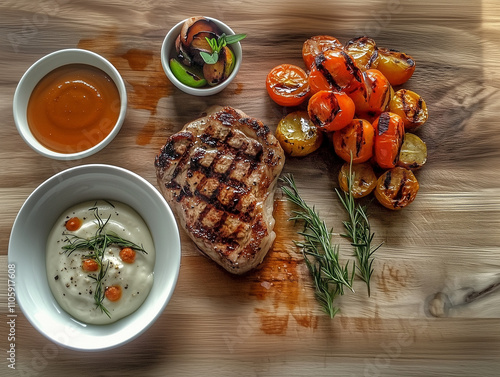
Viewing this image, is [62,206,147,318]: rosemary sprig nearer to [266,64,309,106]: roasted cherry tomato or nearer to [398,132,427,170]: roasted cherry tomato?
[266,64,309,106]: roasted cherry tomato

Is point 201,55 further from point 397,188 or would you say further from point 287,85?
point 397,188

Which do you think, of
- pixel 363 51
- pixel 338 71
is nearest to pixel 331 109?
pixel 338 71

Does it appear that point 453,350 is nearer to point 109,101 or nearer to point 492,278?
point 492,278

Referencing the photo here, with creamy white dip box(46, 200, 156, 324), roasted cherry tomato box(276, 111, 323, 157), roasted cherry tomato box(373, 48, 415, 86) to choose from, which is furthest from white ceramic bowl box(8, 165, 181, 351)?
roasted cherry tomato box(373, 48, 415, 86)

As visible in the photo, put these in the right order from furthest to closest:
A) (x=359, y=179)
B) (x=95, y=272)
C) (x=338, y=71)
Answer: (x=359, y=179) → (x=338, y=71) → (x=95, y=272)

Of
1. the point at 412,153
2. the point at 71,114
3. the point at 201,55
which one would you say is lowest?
the point at 412,153

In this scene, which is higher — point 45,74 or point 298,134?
point 45,74

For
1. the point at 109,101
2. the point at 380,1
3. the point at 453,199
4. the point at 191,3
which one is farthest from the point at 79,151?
the point at 453,199
